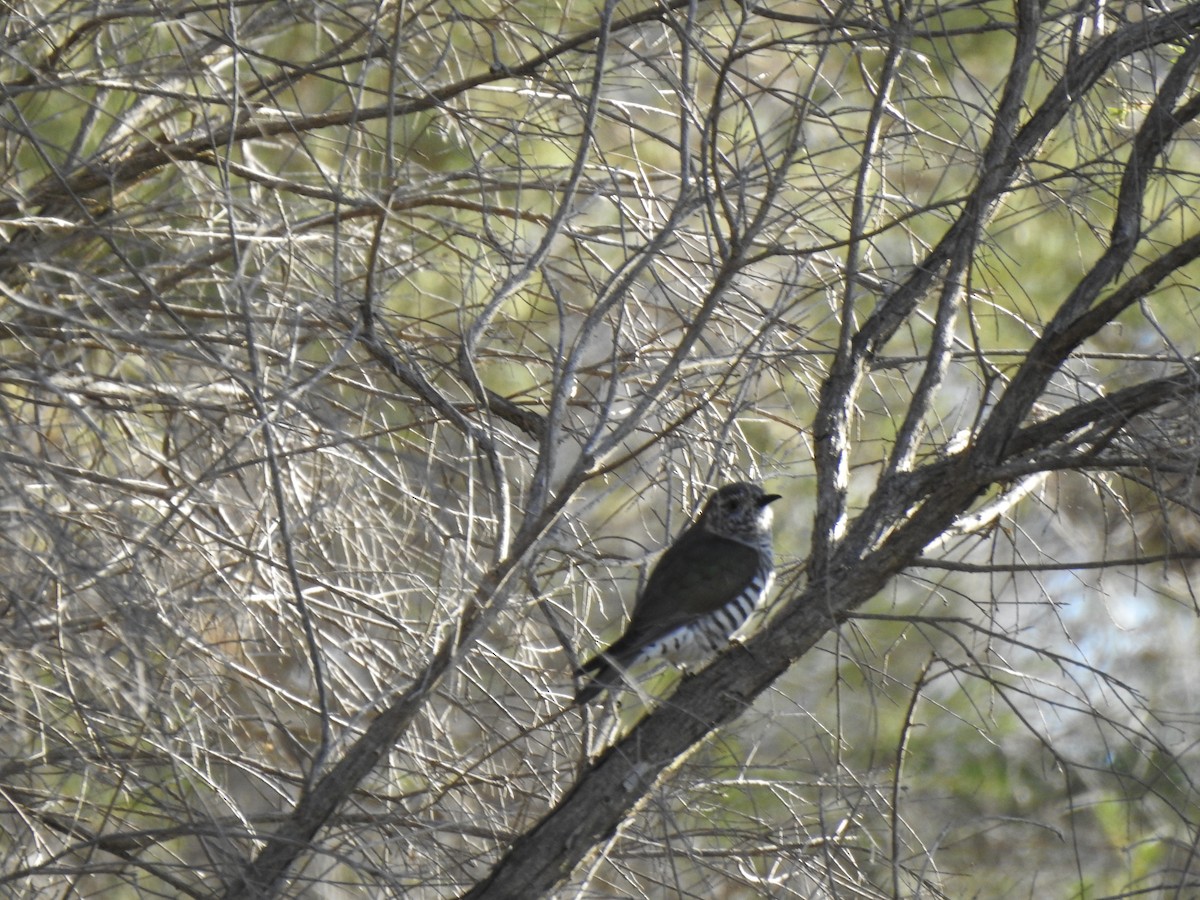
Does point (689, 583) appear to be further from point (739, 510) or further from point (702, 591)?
point (739, 510)

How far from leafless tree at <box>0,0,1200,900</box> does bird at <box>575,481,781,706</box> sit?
21 centimetres

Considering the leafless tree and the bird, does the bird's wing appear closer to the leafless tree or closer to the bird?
the bird

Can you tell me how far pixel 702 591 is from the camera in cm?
529

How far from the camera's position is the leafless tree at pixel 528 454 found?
3420 mm

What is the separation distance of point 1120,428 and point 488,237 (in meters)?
1.88

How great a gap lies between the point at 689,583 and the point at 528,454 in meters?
0.81

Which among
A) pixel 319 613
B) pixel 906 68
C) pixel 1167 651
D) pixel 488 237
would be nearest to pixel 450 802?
pixel 319 613

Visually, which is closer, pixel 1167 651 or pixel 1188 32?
pixel 1188 32

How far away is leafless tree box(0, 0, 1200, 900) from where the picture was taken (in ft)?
11.2

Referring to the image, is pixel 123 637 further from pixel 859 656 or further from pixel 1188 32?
pixel 1188 32

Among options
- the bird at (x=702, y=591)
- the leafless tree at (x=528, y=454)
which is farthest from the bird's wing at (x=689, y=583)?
the leafless tree at (x=528, y=454)

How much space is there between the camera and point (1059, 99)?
4031 millimetres

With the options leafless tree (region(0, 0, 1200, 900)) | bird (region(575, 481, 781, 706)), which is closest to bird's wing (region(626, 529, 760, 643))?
bird (region(575, 481, 781, 706))

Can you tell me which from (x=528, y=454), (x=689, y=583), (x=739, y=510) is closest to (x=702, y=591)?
(x=689, y=583)
